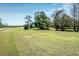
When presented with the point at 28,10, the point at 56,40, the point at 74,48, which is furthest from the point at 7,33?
the point at 74,48

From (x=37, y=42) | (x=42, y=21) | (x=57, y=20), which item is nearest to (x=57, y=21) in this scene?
(x=57, y=20)

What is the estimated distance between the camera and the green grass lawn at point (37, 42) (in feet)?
8.07

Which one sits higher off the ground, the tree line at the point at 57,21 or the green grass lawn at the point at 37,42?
the tree line at the point at 57,21

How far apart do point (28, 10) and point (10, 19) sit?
202mm

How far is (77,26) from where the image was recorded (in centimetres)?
254

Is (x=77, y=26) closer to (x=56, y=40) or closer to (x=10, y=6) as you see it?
(x=56, y=40)

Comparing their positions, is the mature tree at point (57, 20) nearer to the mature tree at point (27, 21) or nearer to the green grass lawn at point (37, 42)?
the green grass lawn at point (37, 42)

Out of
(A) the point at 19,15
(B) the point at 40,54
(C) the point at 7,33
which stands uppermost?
(A) the point at 19,15

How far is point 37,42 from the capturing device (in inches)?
98.7

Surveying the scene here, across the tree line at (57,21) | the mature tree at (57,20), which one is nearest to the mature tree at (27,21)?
the tree line at (57,21)

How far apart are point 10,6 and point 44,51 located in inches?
21.9

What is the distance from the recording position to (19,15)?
2514 mm

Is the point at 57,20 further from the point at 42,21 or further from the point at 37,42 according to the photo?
the point at 37,42

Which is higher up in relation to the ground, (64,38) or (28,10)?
(28,10)
